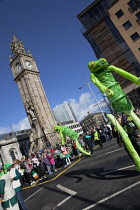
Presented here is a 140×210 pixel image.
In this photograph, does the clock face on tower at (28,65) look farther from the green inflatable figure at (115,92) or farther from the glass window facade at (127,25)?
the green inflatable figure at (115,92)

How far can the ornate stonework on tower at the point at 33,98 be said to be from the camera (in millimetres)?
31500

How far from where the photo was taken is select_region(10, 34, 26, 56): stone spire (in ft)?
125

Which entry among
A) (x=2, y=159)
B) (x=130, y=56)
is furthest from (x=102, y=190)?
(x=2, y=159)

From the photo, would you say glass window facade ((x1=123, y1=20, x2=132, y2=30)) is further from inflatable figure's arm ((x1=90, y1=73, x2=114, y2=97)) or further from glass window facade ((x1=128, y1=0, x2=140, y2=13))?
inflatable figure's arm ((x1=90, y1=73, x2=114, y2=97))

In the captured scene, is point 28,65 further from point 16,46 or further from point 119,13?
point 119,13

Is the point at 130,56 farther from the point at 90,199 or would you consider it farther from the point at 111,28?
the point at 90,199

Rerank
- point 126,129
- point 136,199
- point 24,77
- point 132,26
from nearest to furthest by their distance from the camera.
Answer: point 136,199
point 126,129
point 132,26
point 24,77

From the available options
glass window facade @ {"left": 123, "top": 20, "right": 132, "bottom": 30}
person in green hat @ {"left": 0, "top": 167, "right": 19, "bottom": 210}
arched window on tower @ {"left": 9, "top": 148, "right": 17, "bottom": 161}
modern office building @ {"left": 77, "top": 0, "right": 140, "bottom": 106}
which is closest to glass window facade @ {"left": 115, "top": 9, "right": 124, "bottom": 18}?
modern office building @ {"left": 77, "top": 0, "right": 140, "bottom": 106}

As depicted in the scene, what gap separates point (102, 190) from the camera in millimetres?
4281

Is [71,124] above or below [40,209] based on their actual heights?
above

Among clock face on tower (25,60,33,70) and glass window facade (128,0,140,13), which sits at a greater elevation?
clock face on tower (25,60,33,70)

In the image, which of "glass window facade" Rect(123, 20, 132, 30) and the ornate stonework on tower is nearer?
"glass window facade" Rect(123, 20, 132, 30)

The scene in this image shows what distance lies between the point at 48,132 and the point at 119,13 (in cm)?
2502

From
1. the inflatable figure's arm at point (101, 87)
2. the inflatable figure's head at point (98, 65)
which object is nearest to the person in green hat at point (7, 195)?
the inflatable figure's arm at point (101, 87)
